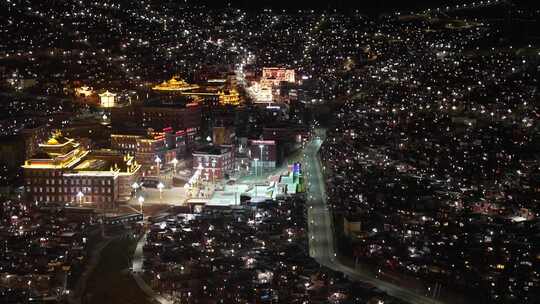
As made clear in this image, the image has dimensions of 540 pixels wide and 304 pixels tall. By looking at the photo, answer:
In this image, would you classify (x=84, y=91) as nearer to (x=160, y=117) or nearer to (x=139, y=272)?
(x=160, y=117)

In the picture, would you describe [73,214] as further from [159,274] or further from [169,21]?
[169,21]

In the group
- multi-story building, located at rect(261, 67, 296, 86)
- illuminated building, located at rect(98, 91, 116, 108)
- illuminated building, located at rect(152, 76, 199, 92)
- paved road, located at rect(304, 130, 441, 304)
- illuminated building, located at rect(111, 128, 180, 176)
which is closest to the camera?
paved road, located at rect(304, 130, 441, 304)

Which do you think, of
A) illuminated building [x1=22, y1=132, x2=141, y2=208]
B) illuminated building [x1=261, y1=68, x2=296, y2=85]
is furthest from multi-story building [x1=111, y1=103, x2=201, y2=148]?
illuminated building [x1=261, y1=68, x2=296, y2=85]

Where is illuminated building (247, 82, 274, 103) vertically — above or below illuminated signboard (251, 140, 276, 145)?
above

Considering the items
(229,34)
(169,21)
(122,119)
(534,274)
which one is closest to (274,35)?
(229,34)

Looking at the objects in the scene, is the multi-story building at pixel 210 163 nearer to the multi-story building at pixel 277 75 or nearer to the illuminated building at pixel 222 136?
the illuminated building at pixel 222 136

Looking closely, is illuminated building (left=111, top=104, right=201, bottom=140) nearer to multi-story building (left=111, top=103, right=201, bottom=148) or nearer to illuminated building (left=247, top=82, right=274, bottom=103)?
multi-story building (left=111, top=103, right=201, bottom=148)
